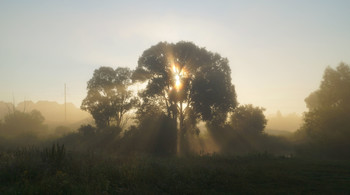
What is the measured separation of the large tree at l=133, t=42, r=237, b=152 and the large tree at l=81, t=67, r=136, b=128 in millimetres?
9201

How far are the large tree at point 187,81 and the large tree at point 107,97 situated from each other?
9.20 meters

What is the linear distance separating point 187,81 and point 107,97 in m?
17.5

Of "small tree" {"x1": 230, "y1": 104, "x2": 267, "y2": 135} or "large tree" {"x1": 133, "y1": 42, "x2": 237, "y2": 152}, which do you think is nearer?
"large tree" {"x1": 133, "y1": 42, "x2": 237, "y2": 152}

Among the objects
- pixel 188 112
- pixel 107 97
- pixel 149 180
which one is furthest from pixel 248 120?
pixel 149 180

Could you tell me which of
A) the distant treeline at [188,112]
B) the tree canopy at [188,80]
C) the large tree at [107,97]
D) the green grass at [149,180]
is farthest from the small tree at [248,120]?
the green grass at [149,180]

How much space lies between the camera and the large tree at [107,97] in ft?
159

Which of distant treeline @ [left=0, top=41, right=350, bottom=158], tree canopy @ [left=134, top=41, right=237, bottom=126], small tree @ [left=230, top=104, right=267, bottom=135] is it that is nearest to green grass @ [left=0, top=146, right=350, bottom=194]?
distant treeline @ [left=0, top=41, right=350, bottom=158]

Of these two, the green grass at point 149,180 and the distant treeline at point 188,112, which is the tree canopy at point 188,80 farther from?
the green grass at point 149,180

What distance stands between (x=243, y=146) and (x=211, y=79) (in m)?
11.8

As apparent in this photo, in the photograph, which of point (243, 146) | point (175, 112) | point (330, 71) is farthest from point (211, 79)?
point (330, 71)

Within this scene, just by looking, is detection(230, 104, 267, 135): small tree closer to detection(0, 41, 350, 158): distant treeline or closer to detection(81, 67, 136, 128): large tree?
detection(0, 41, 350, 158): distant treeline

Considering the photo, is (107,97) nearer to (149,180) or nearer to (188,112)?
(188,112)

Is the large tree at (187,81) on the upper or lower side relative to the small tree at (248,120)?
upper

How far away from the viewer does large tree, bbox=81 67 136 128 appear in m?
48.4
